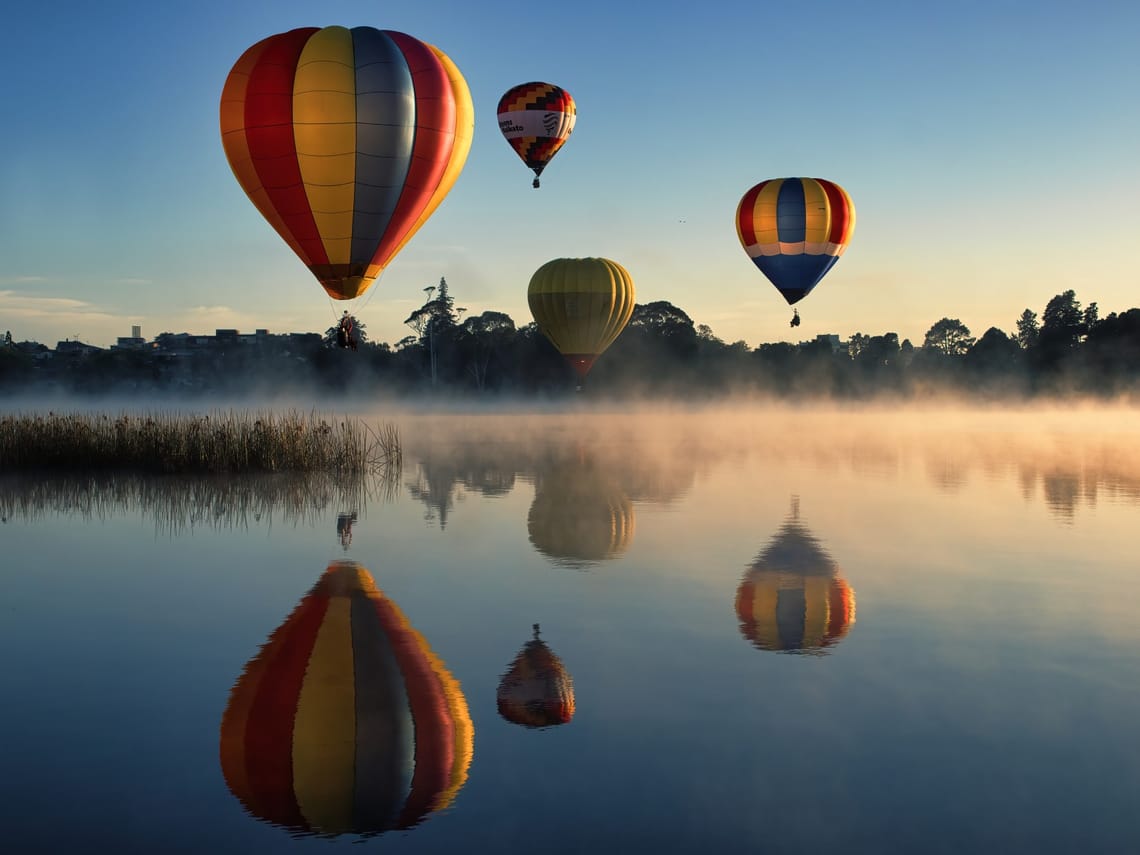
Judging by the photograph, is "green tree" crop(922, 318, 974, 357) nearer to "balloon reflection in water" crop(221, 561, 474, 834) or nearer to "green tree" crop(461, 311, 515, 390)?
"green tree" crop(461, 311, 515, 390)

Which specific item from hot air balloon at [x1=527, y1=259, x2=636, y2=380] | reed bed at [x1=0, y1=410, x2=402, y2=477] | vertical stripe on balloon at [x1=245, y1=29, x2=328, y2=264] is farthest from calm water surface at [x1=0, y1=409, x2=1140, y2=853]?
hot air balloon at [x1=527, y1=259, x2=636, y2=380]

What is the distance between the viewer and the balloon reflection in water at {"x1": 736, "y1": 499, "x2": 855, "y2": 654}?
384 inches

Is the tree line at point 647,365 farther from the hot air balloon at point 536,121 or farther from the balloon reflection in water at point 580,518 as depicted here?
the balloon reflection in water at point 580,518

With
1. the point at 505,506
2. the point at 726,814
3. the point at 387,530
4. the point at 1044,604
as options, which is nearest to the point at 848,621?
the point at 1044,604

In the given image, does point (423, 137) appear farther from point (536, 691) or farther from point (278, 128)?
point (536, 691)

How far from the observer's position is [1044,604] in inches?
444

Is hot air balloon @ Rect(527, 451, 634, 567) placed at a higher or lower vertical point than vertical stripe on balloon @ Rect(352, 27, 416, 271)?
lower

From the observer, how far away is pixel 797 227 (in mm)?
35969

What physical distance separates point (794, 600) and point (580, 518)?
280 inches

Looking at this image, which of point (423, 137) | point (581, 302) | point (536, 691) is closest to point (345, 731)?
point (536, 691)

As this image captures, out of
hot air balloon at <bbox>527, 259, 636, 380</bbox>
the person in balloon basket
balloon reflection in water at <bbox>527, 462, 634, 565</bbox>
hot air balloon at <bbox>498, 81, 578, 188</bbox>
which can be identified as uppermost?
hot air balloon at <bbox>498, 81, 578, 188</bbox>

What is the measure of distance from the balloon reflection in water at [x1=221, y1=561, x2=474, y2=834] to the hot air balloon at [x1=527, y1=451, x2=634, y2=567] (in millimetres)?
4628

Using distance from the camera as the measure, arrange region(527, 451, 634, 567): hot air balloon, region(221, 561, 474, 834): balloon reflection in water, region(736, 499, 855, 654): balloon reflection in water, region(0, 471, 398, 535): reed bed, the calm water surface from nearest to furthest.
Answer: the calm water surface → region(221, 561, 474, 834): balloon reflection in water → region(736, 499, 855, 654): balloon reflection in water → region(527, 451, 634, 567): hot air balloon → region(0, 471, 398, 535): reed bed

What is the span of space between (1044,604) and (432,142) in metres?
14.3
